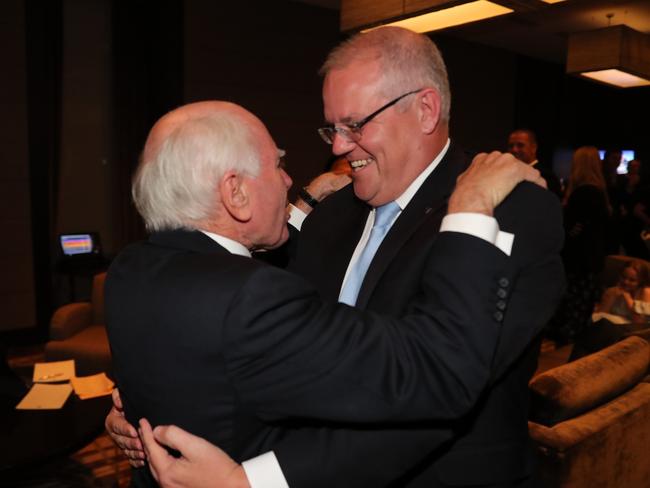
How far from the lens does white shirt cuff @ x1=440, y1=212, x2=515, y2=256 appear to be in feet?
3.48

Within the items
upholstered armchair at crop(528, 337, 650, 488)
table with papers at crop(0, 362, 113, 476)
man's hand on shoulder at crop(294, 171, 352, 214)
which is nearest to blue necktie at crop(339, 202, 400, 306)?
man's hand on shoulder at crop(294, 171, 352, 214)

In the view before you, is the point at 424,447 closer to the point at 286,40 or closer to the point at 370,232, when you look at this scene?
the point at 370,232

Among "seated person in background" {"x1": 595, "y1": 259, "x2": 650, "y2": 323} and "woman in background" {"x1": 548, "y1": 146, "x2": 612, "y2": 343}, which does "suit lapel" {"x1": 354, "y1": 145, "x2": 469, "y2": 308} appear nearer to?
"seated person in background" {"x1": 595, "y1": 259, "x2": 650, "y2": 323}

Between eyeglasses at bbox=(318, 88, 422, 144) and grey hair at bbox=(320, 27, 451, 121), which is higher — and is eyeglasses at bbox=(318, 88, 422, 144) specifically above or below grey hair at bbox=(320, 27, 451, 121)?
below

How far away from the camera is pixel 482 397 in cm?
125

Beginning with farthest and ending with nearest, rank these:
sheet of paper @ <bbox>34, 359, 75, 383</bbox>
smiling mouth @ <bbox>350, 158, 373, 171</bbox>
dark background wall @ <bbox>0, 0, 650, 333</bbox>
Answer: dark background wall @ <bbox>0, 0, 650, 333</bbox> → sheet of paper @ <bbox>34, 359, 75, 383</bbox> → smiling mouth @ <bbox>350, 158, 373, 171</bbox>

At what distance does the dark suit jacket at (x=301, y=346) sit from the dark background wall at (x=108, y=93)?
5188mm

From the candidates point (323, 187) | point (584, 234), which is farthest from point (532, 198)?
point (584, 234)

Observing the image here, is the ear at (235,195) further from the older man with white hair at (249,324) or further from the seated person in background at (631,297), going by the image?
the seated person in background at (631,297)

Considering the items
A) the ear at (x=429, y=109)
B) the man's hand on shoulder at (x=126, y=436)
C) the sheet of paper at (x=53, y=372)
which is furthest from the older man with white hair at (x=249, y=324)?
the sheet of paper at (x=53, y=372)

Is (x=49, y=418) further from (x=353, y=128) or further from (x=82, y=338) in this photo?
(x=353, y=128)

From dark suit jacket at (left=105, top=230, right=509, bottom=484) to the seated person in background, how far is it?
11.9 ft

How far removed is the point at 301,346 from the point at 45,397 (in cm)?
231

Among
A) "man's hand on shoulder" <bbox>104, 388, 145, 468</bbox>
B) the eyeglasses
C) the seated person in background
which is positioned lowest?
the seated person in background
